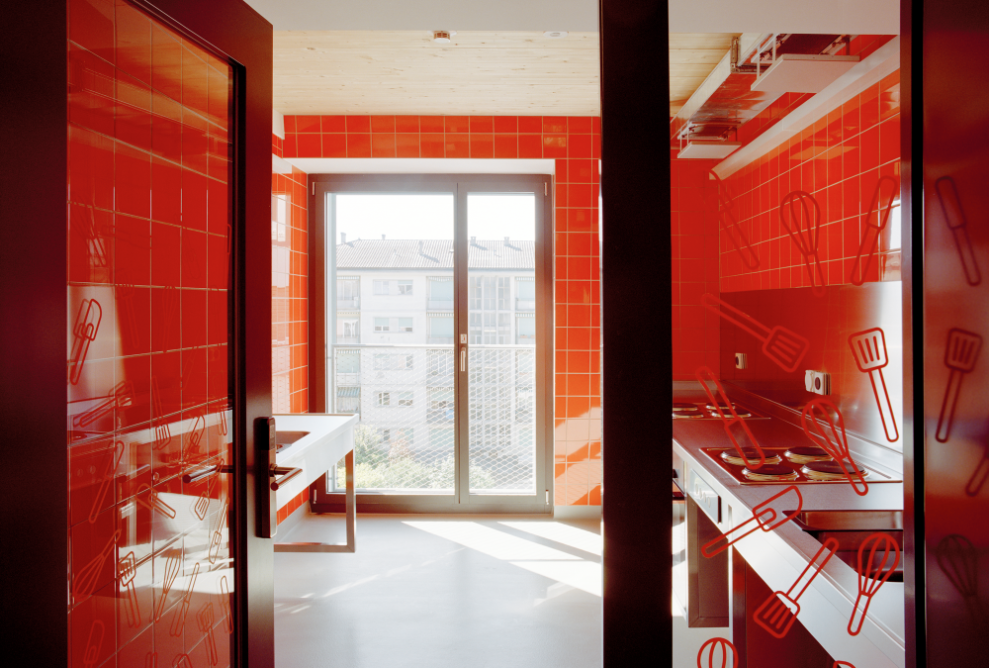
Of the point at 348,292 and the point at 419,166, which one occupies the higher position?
the point at 419,166

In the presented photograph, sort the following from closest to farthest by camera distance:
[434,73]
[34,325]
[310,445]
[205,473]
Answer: [34,325] < [205,473] < [310,445] < [434,73]

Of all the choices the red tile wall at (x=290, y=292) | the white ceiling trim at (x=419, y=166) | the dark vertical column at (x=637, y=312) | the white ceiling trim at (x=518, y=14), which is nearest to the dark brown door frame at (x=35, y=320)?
the white ceiling trim at (x=518, y=14)

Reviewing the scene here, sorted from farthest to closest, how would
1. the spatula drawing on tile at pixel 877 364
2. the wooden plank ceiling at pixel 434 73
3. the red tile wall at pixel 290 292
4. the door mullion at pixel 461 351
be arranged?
the door mullion at pixel 461 351 → the red tile wall at pixel 290 292 → the wooden plank ceiling at pixel 434 73 → the spatula drawing on tile at pixel 877 364

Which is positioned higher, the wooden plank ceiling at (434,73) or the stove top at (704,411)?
the wooden plank ceiling at (434,73)

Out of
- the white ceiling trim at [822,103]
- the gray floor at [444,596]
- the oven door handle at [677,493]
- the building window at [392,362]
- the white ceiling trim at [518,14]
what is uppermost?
the white ceiling trim at [518,14]

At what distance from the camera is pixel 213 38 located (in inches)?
44.8

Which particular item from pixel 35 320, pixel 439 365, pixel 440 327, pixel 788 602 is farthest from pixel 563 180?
pixel 35 320

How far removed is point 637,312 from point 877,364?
38cm

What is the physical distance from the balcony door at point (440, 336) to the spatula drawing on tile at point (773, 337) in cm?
272

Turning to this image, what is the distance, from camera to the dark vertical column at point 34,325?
2.37ft

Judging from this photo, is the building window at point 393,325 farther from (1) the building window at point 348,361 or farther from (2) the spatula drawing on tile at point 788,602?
(2) the spatula drawing on tile at point 788,602

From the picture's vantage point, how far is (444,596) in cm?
250

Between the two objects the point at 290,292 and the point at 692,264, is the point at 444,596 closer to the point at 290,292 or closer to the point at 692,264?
the point at 290,292

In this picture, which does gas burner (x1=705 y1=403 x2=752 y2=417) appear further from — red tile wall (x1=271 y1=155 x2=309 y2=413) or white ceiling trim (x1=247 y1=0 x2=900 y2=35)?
red tile wall (x1=271 y1=155 x2=309 y2=413)
